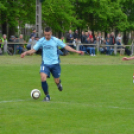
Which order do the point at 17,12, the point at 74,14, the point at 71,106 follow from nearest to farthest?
the point at 71,106 < the point at 17,12 < the point at 74,14

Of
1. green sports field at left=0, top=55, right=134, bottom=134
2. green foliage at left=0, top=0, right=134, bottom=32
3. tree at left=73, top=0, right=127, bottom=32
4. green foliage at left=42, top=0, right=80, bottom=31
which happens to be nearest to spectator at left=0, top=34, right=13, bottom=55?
green foliage at left=0, top=0, right=134, bottom=32

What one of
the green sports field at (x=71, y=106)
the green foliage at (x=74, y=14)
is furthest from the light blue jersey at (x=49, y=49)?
the green foliage at (x=74, y=14)

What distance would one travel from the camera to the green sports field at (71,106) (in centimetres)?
700

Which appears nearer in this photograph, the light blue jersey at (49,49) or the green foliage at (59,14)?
the light blue jersey at (49,49)

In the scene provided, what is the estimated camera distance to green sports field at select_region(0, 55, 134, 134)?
7.00 m

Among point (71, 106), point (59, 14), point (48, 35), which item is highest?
point (59, 14)

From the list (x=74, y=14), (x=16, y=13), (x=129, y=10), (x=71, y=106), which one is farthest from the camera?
(x=129, y=10)

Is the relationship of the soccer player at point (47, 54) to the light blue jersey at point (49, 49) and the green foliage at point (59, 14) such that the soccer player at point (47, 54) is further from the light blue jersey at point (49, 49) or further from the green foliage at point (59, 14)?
the green foliage at point (59, 14)

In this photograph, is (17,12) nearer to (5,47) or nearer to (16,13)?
(16,13)

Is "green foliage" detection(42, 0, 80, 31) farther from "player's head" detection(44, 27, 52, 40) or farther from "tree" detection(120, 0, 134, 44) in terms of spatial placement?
"player's head" detection(44, 27, 52, 40)

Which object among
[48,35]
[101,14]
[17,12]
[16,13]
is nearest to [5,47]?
[17,12]

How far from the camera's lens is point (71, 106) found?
9.21 meters

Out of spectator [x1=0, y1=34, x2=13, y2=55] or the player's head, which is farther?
spectator [x1=0, y1=34, x2=13, y2=55]

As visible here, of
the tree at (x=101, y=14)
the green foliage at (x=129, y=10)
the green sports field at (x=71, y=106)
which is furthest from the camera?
the green foliage at (x=129, y=10)
